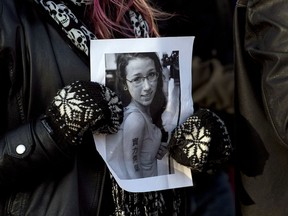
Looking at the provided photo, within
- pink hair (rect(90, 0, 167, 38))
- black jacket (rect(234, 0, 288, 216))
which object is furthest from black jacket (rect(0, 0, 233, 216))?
black jacket (rect(234, 0, 288, 216))

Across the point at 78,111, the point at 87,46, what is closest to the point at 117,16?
the point at 87,46

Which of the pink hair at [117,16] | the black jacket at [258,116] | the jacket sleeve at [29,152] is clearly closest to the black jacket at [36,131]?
the jacket sleeve at [29,152]

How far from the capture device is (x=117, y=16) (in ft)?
6.19

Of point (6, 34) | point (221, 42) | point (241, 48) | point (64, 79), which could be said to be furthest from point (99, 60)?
point (221, 42)

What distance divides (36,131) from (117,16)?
376 mm

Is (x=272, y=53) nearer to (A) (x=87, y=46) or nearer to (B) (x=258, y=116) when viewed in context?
(B) (x=258, y=116)

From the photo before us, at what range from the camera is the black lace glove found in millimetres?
1767

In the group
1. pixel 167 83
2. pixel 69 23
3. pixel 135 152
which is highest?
pixel 69 23

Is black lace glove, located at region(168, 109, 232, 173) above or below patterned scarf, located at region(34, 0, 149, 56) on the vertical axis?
below

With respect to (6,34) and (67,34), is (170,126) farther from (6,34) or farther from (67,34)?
(6,34)

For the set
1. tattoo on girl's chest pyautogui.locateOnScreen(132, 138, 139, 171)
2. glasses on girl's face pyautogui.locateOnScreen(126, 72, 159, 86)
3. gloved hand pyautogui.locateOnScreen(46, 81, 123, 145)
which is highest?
glasses on girl's face pyautogui.locateOnScreen(126, 72, 159, 86)

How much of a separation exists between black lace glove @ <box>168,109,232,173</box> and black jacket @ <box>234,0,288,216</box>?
0.06 m

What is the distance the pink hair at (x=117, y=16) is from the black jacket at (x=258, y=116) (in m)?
0.23

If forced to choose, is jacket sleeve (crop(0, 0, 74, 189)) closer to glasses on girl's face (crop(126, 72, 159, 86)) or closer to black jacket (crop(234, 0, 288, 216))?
glasses on girl's face (crop(126, 72, 159, 86))
